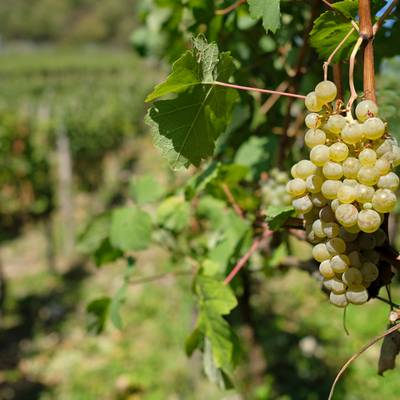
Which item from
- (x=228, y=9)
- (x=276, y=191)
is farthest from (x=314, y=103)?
(x=276, y=191)

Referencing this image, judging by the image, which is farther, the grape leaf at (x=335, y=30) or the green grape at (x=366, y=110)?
the grape leaf at (x=335, y=30)

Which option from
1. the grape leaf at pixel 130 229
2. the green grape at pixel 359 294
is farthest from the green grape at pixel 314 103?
the grape leaf at pixel 130 229

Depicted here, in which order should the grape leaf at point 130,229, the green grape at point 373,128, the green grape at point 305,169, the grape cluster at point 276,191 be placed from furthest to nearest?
the grape leaf at point 130,229 < the grape cluster at point 276,191 < the green grape at point 305,169 < the green grape at point 373,128

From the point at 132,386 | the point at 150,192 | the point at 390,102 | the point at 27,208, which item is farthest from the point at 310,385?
the point at 27,208

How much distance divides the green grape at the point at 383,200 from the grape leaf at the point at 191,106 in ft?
1.22

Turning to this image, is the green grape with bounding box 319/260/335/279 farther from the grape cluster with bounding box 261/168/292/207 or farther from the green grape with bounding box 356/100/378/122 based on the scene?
the grape cluster with bounding box 261/168/292/207

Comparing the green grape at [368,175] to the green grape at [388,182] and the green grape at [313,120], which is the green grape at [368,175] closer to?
the green grape at [388,182]

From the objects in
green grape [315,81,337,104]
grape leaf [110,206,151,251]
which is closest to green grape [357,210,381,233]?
green grape [315,81,337,104]

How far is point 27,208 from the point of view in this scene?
973cm

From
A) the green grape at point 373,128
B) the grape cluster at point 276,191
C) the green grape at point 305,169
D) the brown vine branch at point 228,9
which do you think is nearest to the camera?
the green grape at point 373,128

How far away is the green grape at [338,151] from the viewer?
32.3 inches

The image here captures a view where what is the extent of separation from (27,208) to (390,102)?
9.32m

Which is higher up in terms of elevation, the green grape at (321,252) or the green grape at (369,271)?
the green grape at (321,252)

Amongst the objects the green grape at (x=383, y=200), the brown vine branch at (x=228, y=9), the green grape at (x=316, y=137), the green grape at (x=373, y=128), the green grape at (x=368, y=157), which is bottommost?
the green grape at (x=383, y=200)
